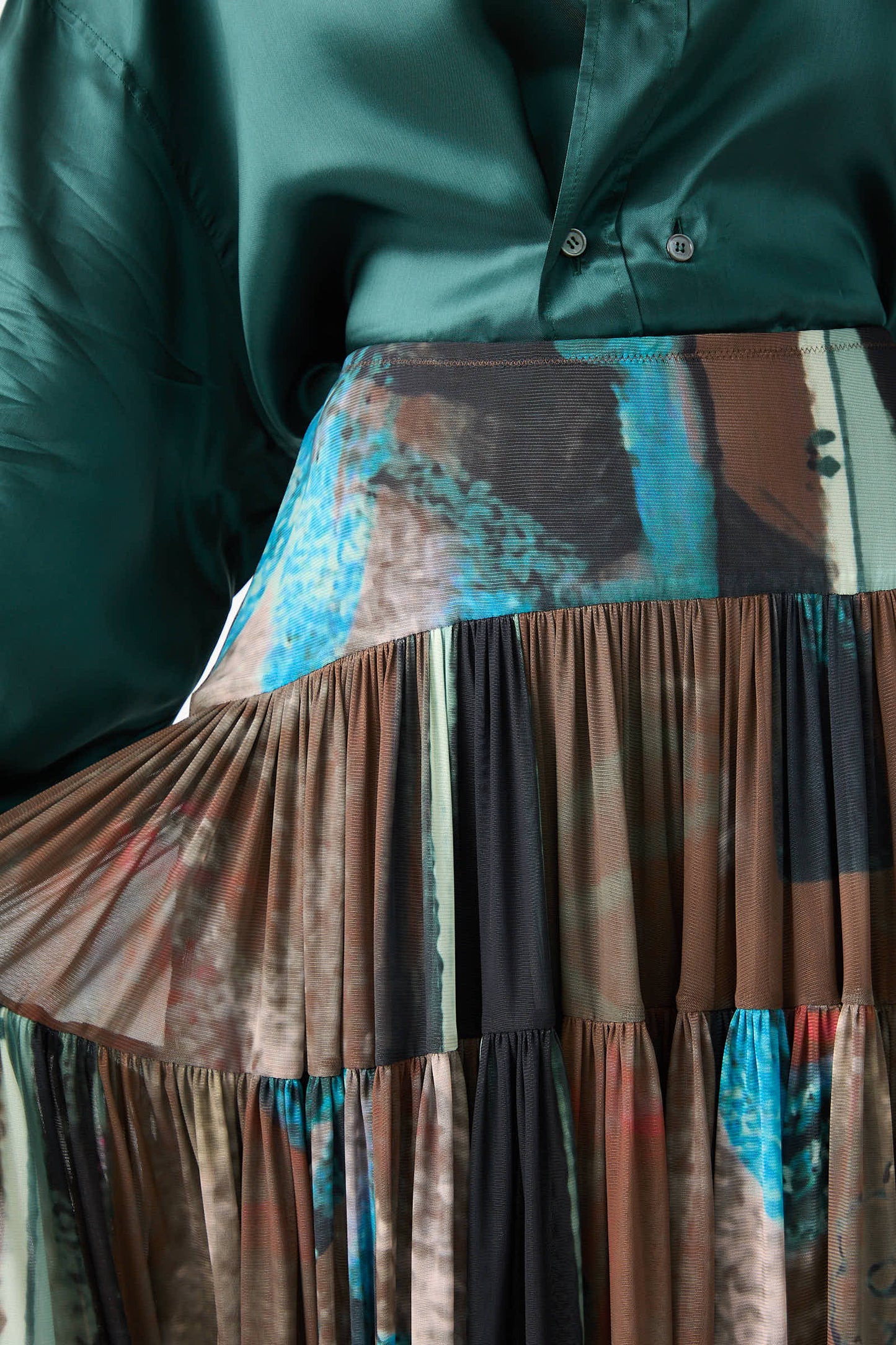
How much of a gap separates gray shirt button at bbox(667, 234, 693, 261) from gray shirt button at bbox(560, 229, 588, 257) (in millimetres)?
44

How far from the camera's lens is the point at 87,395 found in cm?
71

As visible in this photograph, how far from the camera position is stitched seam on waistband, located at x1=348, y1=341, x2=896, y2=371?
638 mm

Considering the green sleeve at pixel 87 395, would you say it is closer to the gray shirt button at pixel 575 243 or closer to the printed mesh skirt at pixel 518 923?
the printed mesh skirt at pixel 518 923

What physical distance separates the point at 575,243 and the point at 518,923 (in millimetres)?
347

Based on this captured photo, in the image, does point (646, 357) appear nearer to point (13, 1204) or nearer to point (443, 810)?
point (443, 810)

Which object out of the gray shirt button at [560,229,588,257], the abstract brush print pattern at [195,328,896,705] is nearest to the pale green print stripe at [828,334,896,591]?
the abstract brush print pattern at [195,328,896,705]

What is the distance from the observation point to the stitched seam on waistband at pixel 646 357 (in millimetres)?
638

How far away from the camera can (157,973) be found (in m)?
0.61

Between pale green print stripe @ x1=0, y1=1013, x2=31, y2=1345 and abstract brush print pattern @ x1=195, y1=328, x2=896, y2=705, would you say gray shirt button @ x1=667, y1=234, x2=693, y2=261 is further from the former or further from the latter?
pale green print stripe @ x1=0, y1=1013, x2=31, y2=1345

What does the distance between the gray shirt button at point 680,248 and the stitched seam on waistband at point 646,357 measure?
5 cm

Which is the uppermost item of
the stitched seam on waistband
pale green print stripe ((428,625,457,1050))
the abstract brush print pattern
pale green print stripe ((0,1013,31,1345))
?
the stitched seam on waistband

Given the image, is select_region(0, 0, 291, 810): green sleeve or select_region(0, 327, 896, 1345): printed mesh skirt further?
select_region(0, 0, 291, 810): green sleeve

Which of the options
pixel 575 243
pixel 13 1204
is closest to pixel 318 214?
pixel 575 243

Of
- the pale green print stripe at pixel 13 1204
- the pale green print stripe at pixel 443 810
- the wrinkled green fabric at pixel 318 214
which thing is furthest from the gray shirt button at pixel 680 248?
the pale green print stripe at pixel 13 1204
